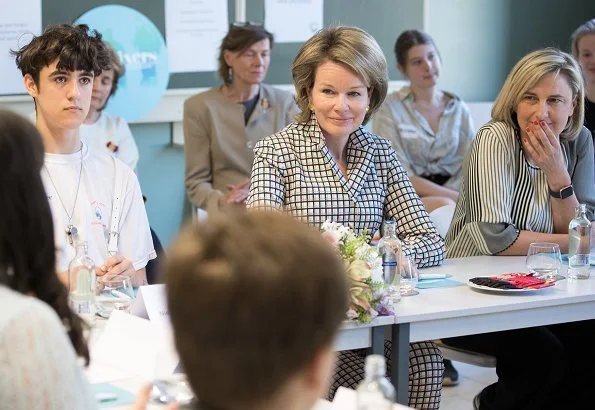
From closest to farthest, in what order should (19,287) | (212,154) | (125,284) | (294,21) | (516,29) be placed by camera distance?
1. (19,287)
2. (125,284)
3. (212,154)
4. (294,21)
5. (516,29)

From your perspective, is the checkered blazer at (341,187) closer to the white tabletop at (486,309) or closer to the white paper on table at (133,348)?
the white tabletop at (486,309)

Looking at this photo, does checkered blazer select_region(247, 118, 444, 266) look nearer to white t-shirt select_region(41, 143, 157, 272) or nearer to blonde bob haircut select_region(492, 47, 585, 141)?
white t-shirt select_region(41, 143, 157, 272)

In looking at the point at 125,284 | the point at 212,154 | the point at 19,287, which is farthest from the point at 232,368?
the point at 212,154

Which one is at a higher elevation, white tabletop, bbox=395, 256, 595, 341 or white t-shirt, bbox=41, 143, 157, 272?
white t-shirt, bbox=41, 143, 157, 272

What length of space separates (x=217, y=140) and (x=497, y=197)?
1985 mm

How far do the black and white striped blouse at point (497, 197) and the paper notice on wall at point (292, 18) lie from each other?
267 centimetres

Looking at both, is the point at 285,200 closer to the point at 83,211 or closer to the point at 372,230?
the point at 372,230

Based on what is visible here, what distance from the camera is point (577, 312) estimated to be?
3.14 meters

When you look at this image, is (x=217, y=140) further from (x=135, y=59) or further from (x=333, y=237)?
(x=333, y=237)

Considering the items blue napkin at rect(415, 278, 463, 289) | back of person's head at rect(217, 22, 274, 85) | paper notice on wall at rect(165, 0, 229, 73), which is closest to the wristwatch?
blue napkin at rect(415, 278, 463, 289)

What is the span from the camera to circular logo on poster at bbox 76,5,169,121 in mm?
5598

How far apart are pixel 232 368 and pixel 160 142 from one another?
491 cm

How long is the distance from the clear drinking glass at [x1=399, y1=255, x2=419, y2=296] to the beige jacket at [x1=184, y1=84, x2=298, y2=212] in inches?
89.5

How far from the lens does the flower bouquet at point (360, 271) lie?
267cm
